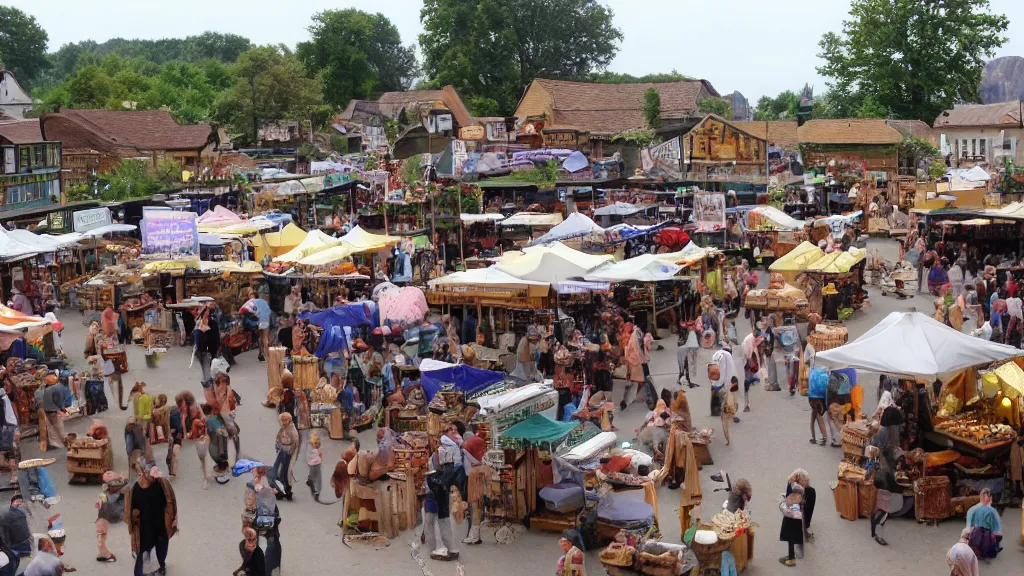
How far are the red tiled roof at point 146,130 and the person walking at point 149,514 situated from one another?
123ft

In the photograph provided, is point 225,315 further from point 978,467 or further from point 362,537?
point 978,467

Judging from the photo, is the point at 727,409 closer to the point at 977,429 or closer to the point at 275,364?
the point at 977,429

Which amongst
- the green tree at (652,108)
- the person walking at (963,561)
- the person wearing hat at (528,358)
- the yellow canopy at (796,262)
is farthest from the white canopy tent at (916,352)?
the green tree at (652,108)

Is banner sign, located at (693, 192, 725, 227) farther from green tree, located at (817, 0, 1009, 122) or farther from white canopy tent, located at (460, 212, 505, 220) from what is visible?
green tree, located at (817, 0, 1009, 122)

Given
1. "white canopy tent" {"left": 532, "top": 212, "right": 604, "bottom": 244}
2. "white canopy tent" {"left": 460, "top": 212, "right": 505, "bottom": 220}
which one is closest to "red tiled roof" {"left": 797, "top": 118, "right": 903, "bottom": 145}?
"white canopy tent" {"left": 460, "top": 212, "right": 505, "bottom": 220}

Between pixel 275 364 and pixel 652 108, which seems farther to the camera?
pixel 652 108

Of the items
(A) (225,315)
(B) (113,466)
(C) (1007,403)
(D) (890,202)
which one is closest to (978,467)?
(C) (1007,403)

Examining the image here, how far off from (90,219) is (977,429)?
2158 centimetres

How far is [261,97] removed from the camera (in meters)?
54.7

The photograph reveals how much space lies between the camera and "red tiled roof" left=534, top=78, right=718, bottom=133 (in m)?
52.3

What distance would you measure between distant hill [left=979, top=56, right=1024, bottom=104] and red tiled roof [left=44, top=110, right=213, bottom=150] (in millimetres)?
69856

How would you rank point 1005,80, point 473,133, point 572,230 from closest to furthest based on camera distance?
point 572,230 < point 473,133 < point 1005,80

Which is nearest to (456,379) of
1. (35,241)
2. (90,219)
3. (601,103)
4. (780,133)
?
(35,241)

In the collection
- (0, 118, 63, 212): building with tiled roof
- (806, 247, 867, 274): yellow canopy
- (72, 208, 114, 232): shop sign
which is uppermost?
(0, 118, 63, 212): building with tiled roof
